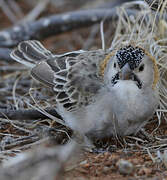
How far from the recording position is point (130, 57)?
14.5ft

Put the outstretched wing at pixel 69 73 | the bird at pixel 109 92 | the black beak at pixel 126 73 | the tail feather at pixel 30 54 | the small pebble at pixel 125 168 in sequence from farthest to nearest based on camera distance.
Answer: the tail feather at pixel 30 54 < the outstretched wing at pixel 69 73 < the bird at pixel 109 92 < the black beak at pixel 126 73 < the small pebble at pixel 125 168

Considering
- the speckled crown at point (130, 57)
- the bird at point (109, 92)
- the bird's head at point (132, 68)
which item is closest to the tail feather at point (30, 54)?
the bird at point (109, 92)

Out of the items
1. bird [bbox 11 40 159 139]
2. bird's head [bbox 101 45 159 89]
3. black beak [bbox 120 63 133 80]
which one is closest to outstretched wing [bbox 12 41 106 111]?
bird [bbox 11 40 159 139]

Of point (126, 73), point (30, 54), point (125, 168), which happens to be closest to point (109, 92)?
point (126, 73)

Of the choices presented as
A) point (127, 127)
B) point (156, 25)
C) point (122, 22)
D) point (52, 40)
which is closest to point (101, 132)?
point (127, 127)

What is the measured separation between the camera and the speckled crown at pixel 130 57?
4.40m

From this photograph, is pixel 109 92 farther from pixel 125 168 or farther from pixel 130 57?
pixel 125 168

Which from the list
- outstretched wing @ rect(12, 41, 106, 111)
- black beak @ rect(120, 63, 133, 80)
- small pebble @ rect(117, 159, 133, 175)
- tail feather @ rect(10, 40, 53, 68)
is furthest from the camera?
tail feather @ rect(10, 40, 53, 68)

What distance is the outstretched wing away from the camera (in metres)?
4.69

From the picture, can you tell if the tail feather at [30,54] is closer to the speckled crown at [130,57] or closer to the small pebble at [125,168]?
the speckled crown at [130,57]

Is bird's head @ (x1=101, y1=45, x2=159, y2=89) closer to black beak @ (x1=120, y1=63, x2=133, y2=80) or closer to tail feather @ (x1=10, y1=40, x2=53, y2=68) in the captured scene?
black beak @ (x1=120, y1=63, x2=133, y2=80)

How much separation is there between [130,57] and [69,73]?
33.9 inches

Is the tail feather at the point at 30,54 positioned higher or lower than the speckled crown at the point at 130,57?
higher

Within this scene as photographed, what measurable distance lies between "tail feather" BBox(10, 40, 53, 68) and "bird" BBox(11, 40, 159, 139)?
69cm
